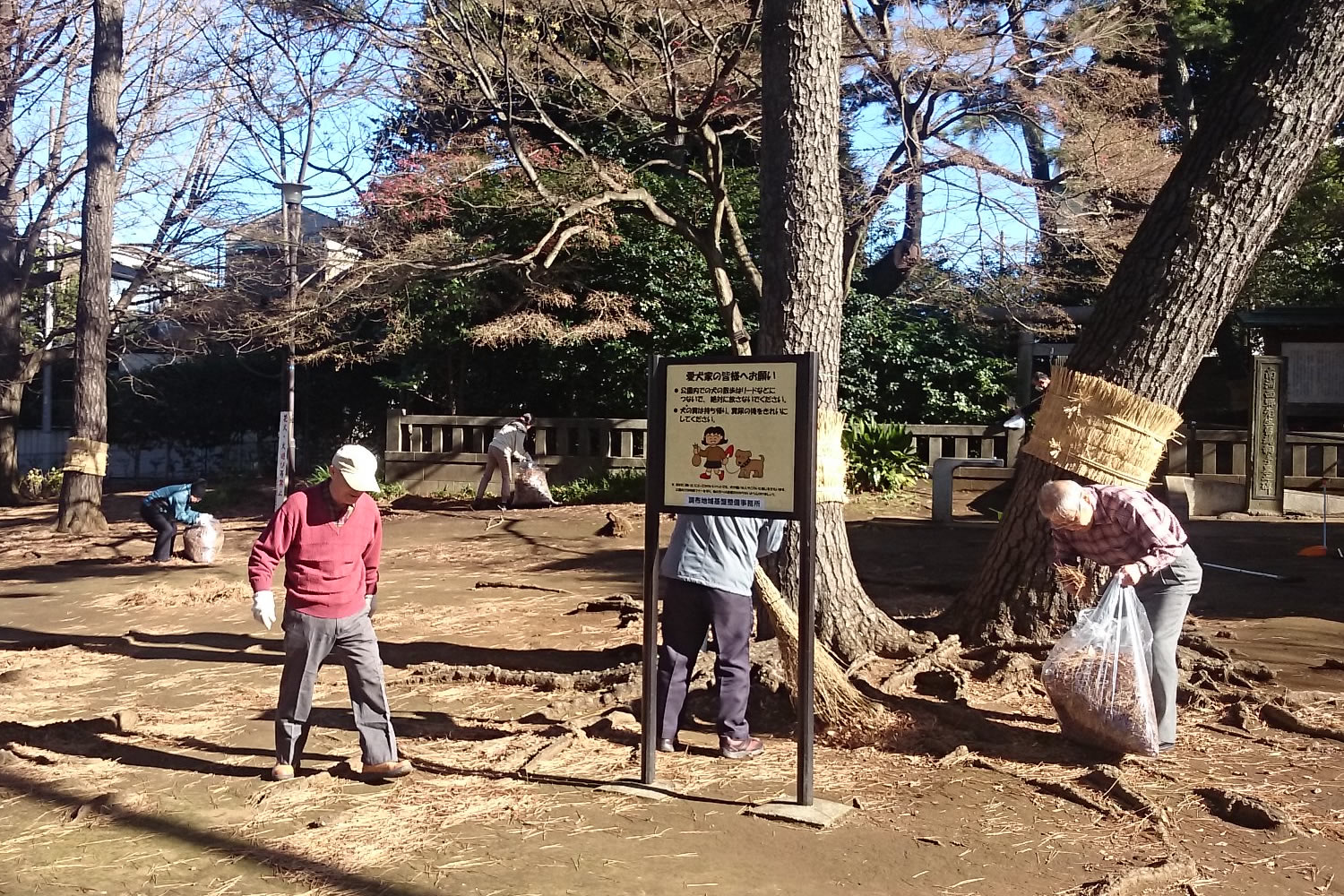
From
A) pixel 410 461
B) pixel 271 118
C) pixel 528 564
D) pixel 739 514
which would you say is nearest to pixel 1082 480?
pixel 739 514

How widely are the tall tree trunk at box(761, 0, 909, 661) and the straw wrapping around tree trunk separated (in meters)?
1.11

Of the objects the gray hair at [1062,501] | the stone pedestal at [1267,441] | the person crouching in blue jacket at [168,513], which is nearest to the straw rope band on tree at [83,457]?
the person crouching in blue jacket at [168,513]

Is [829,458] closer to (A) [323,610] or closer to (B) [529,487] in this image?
(A) [323,610]

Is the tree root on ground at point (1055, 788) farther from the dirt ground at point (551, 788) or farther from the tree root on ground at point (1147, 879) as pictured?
the tree root on ground at point (1147, 879)

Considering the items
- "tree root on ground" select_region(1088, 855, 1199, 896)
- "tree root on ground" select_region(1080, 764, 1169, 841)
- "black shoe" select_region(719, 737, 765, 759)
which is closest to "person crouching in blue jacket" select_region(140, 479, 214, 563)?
"black shoe" select_region(719, 737, 765, 759)

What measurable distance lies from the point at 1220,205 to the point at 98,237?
51.8 ft

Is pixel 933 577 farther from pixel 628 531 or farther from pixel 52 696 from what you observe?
pixel 52 696

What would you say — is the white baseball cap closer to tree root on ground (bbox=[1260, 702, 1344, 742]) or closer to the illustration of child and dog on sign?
the illustration of child and dog on sign

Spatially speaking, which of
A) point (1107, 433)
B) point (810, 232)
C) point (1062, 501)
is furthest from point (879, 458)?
point (1062, 501)

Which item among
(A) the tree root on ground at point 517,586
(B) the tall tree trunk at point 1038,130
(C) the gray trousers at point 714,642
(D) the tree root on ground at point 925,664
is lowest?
(A) the tree root on ground at point 517,586

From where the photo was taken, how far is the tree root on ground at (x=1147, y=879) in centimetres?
405

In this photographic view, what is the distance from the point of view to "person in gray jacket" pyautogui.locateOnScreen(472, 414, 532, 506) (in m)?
17.3

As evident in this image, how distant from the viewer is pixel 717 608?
5594mm

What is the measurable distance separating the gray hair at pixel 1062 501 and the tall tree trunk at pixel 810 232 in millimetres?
1872
